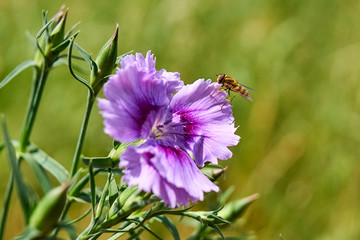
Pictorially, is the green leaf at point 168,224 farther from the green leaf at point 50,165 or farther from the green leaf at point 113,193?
the green leaf at point 50,165

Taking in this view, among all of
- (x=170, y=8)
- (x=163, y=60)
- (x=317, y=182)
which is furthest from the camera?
(x=170, y=8)

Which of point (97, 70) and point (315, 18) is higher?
point (315, 18)

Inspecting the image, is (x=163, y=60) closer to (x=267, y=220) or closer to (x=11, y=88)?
(x=11, y=88)

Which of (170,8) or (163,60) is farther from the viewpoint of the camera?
(170,8)

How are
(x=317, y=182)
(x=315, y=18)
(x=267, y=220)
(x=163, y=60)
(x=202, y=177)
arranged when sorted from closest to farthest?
1. (x=202, y=177)
2. (x=267, y=220)
3. (x=317, y=182)
4. (x=163, y=60)
5. (x=315, y=18)

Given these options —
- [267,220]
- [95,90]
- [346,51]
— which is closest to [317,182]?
[267,220]

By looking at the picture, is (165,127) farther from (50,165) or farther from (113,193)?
(50,165)

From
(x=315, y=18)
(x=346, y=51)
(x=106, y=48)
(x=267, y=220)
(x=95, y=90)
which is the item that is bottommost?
(x=267, y=220)

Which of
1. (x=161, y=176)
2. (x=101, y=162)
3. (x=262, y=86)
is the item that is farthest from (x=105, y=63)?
(x=262, y=86)
